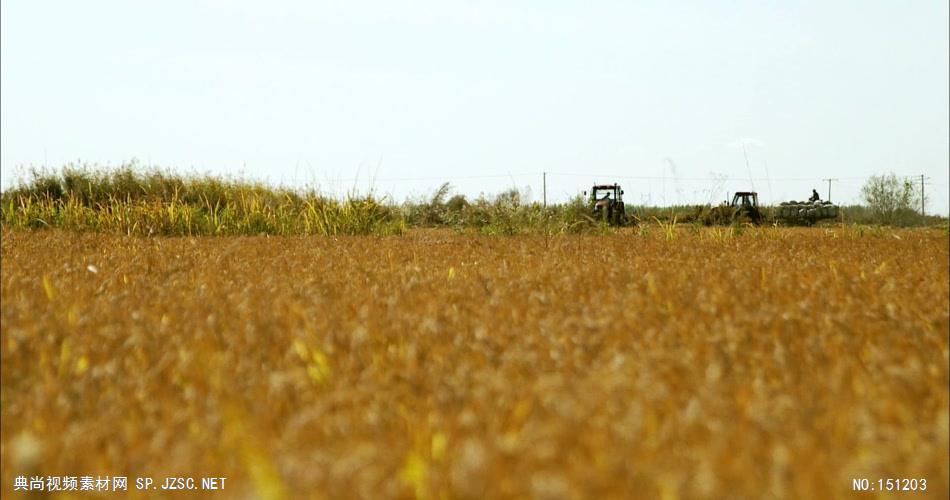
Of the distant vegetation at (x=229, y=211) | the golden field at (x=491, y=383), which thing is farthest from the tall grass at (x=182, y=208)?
the golden field at (x=491, y=383)

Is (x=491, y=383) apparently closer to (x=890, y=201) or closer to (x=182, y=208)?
(x=182, y=208)

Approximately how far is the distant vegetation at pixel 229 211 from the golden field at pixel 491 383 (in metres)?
6.83

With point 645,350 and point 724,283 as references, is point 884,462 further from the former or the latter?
point 724,283

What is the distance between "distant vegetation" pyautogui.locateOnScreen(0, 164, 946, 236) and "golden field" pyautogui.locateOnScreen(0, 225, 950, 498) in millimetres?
6827

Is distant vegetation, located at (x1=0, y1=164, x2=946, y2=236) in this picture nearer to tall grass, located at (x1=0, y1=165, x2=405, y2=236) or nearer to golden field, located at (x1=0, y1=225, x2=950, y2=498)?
tall grass, located at (x1=0, y1=165, x2=405, y2=236)

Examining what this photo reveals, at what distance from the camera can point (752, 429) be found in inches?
71.8

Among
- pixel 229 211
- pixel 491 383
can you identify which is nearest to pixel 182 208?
pixel 229 211

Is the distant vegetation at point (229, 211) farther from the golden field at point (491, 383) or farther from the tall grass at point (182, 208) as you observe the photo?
the golden field at point (491, 383)

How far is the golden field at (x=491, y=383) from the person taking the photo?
155 cm

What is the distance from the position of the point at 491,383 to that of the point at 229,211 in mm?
12319

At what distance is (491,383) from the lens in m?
2.13

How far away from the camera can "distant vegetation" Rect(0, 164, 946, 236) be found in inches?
476

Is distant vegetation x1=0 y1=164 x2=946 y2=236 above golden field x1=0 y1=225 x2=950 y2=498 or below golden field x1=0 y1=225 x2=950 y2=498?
above

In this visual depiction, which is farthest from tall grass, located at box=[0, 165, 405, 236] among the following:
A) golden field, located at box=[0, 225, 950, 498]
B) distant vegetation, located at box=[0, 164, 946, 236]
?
golden field, located at box=[0, 225, 950, 498]
